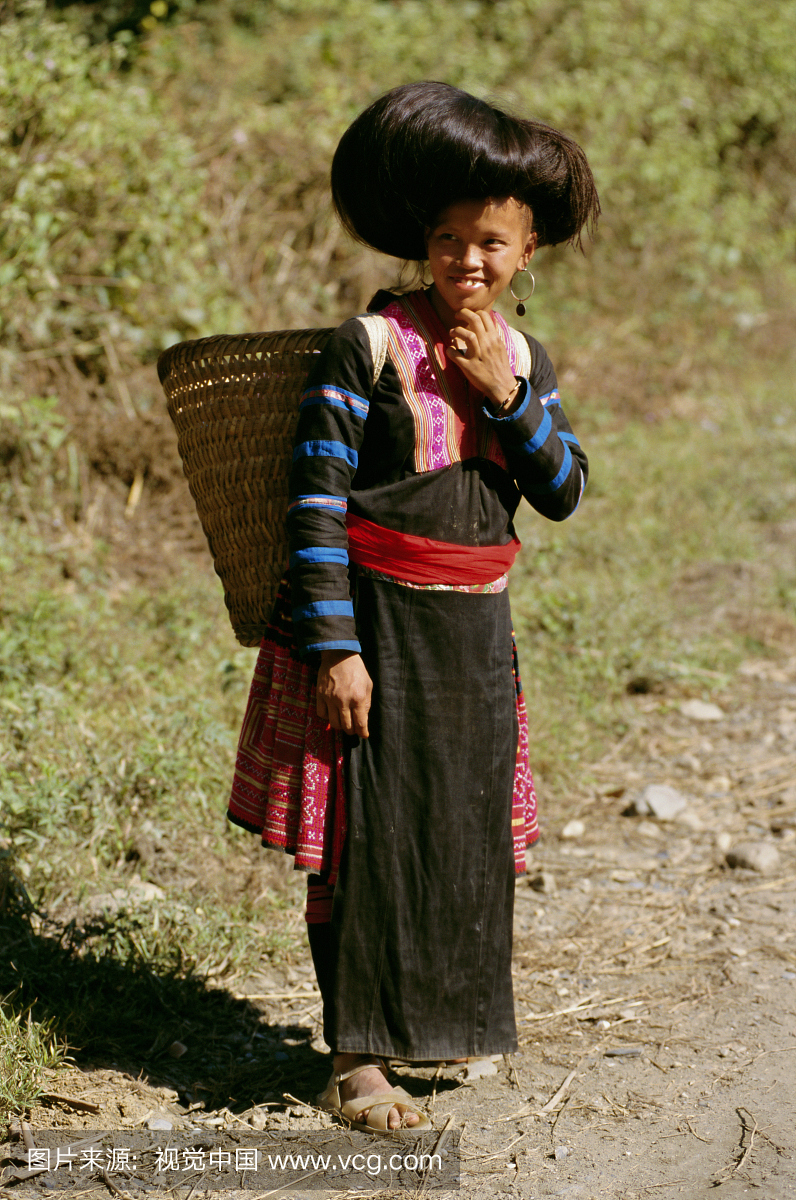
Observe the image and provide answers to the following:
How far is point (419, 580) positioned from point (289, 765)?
0.43 meters

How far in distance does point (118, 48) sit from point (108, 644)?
3.00 metres

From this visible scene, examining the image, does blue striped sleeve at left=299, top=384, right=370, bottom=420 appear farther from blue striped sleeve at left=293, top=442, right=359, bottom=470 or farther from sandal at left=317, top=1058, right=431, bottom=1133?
sandal at left=317, top=1058, right=431, bottom=1133

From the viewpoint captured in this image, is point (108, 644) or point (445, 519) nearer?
point (445, 519)

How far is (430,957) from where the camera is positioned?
84.0 inches

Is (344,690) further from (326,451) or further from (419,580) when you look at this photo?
(326,451)

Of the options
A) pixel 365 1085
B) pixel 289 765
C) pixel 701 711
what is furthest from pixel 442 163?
pixel 701 711

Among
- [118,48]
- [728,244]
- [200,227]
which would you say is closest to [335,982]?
[200,227]

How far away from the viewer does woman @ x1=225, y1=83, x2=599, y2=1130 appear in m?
1.97

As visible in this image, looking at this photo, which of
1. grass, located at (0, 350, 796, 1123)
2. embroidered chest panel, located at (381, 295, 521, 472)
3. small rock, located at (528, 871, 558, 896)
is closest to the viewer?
embroidered chest panel, located at (381, 295, 521, 472)

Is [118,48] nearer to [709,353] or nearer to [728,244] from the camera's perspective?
[709,353]

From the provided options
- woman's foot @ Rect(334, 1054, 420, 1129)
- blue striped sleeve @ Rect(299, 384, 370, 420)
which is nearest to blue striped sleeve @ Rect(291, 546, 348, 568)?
blue striped sleeve @ Rect(299, 384, 370, 420)

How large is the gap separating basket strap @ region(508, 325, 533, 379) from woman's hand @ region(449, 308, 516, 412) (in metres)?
0.14

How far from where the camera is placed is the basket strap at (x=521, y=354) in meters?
2.14

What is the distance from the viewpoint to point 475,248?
6.57ft
